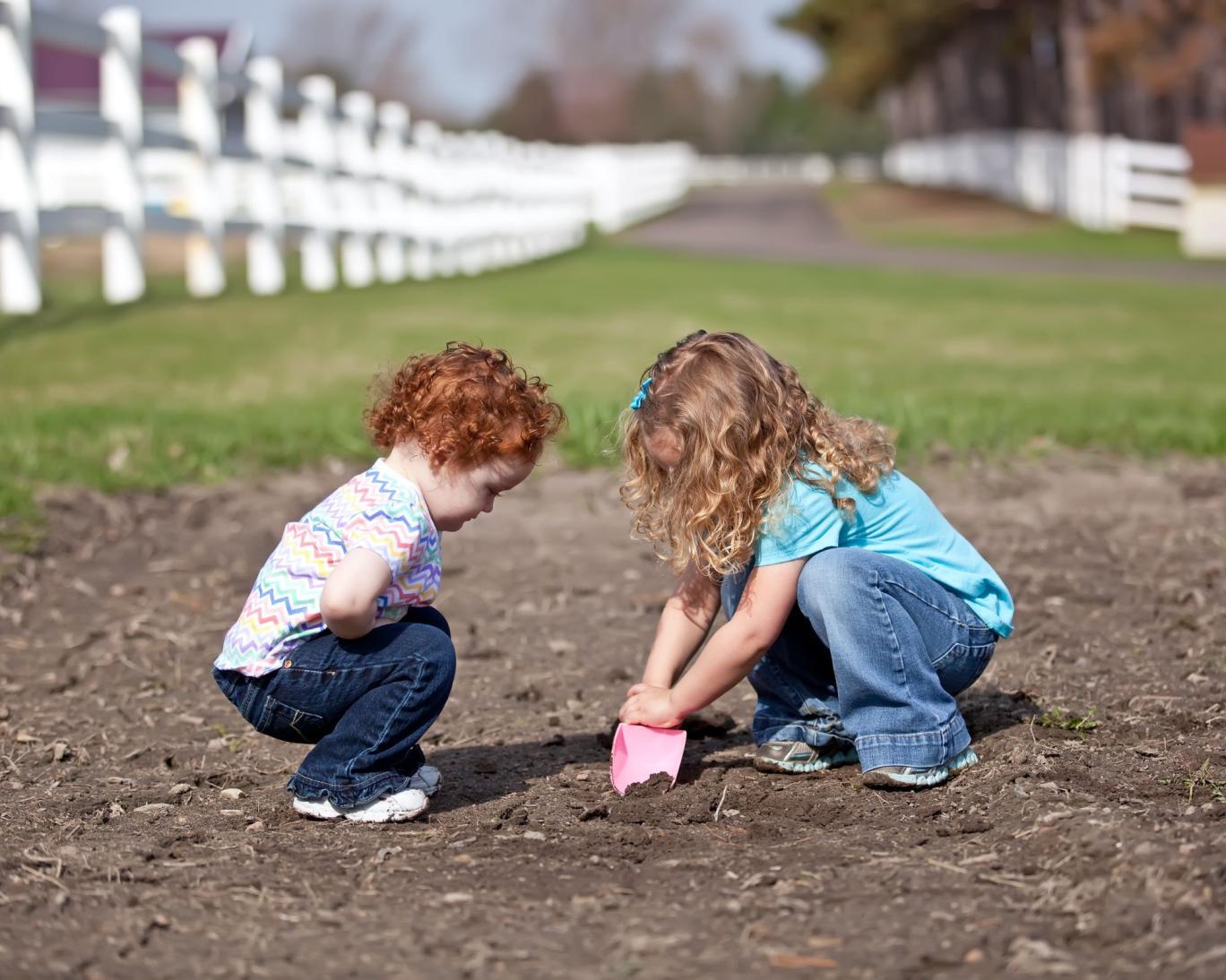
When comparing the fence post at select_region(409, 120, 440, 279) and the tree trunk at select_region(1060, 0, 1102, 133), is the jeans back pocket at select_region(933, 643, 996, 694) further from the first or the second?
the tree trunk at select_region(1060, 0, 1102, 133)

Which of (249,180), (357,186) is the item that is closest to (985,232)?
(357,186)

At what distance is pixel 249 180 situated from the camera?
14.0m

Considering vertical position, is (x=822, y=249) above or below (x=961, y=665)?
above

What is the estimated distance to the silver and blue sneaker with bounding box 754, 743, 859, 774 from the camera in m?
3.57

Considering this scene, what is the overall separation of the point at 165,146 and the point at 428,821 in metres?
8.96

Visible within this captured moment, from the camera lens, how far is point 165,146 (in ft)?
37.0

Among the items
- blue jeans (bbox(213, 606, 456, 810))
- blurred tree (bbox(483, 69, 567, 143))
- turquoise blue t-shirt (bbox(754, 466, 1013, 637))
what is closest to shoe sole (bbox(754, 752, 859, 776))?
turquoise blue t-shirt (bbox(754, 466, 1013, 637))

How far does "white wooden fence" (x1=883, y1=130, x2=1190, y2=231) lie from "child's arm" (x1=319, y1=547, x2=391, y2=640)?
20.2 m

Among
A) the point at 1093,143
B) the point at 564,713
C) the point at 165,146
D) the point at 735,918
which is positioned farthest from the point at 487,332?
the point at 1093,143

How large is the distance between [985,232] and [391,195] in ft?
41.1

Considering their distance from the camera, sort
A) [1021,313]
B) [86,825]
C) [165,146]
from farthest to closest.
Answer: [1021,313], [165,146], [86,825]

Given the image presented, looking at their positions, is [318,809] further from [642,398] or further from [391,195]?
[391,195]

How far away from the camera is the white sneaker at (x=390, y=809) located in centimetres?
324

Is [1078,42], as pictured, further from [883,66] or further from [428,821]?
[428,821]
